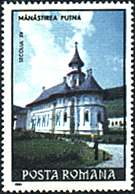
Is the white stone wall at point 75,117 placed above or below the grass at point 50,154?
above

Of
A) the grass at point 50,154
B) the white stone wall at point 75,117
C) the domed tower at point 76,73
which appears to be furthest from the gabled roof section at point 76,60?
the grass at point 50,154

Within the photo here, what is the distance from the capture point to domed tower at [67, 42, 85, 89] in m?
1.82

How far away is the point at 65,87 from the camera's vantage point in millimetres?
1851

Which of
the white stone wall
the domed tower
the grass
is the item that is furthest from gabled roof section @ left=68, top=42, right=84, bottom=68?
the grass

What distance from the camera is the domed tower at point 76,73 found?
1822 mm

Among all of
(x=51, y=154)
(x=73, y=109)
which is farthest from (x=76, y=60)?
(x=51, y=154)

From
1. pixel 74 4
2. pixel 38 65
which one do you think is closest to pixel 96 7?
pixel 74 4

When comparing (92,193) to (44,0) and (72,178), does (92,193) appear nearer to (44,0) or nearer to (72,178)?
(72,178)

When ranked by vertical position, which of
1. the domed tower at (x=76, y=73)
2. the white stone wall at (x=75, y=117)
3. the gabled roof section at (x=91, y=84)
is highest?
the domed tower at (x=76, y=73)

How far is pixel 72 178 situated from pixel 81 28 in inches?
18.7

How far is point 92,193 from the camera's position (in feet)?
6.01

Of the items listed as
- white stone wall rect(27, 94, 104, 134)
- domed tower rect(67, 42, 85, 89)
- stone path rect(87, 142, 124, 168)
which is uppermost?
domed tower rect(67, 42, 85, 89)

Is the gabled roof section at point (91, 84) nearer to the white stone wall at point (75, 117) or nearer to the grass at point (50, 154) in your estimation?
the white stone wall at point (75, 117)

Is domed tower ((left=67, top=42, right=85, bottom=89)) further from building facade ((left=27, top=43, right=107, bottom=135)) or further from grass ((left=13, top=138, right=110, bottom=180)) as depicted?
grass ((left=13, top=138, right=110, bottom=180))
